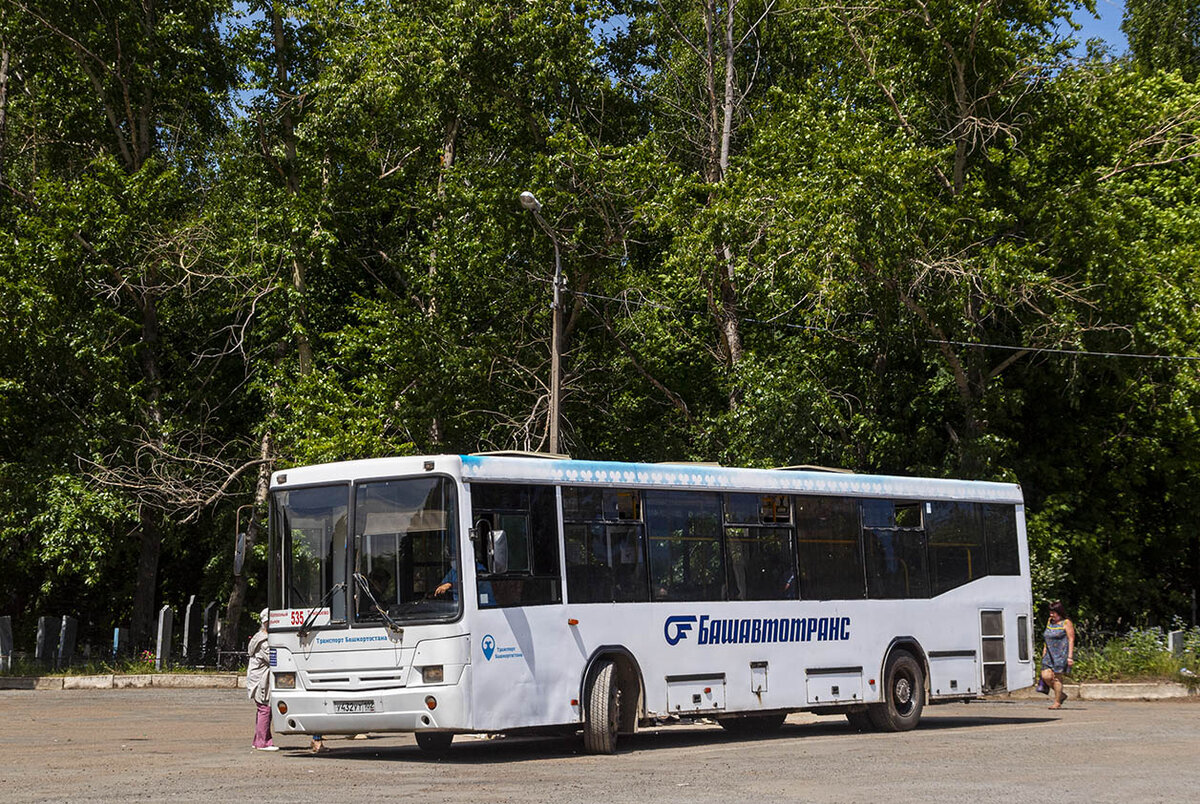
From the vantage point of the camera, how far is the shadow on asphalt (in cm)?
1550

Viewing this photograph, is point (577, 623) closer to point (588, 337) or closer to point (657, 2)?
point (588, 337)

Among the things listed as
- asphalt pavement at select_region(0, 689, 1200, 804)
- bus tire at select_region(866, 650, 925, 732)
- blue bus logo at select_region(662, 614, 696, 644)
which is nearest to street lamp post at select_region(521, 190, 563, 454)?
asphalt pavement at select_region(0, 689, 1200, 804)

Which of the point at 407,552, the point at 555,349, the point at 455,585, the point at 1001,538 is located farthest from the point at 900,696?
the point at 555,349

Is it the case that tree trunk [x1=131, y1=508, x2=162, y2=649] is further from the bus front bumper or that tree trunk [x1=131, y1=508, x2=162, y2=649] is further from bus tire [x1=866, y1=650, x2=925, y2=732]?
the bus front bumper

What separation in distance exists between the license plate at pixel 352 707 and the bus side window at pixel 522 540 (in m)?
1.45

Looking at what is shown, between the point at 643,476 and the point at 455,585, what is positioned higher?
the point at 643,476

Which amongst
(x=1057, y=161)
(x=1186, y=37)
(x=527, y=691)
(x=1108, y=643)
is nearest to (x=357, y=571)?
(x=527, y=691)

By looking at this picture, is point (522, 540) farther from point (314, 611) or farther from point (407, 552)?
point (314, 611)

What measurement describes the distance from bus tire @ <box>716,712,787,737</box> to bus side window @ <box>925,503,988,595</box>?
277 cm

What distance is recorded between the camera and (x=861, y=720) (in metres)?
19.8

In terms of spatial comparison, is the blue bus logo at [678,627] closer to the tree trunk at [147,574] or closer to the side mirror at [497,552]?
the side mirror at [497,552]

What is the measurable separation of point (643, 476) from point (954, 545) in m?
5.68

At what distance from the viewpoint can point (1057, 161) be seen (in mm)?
31172

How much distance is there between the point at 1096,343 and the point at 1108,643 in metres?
6.04
